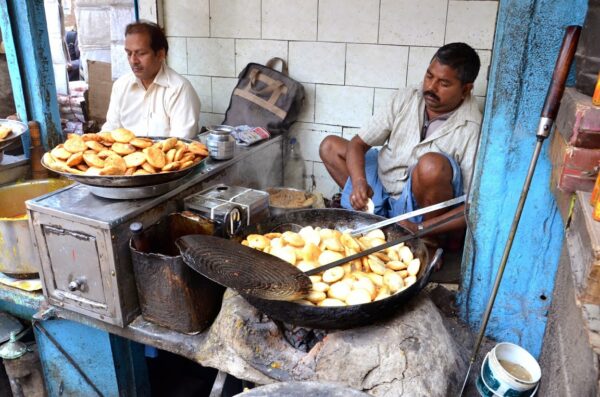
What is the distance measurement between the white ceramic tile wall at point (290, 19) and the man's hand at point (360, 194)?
5.09 ft

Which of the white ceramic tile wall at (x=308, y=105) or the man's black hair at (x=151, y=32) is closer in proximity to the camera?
the man's black hair at (x=151, y=32)

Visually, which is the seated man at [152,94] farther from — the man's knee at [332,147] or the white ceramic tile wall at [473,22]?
the white ceramic tile wall at [473,22]

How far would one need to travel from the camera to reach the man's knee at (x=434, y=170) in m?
2.94

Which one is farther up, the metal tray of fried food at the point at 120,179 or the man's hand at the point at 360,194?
the metal tray of fried food at the point at 120,179

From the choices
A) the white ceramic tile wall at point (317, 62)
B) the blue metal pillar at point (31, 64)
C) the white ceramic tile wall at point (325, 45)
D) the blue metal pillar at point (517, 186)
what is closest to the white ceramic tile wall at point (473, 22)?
the white ceramic tile wall at point (325, 45)

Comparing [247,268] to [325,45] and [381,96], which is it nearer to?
[381,96]

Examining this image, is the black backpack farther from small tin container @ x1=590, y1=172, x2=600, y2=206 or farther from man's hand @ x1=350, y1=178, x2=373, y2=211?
small tin container @ x1=590, y1=172, x2=600, y2=206

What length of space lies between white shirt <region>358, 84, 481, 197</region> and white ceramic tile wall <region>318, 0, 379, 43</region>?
73cm

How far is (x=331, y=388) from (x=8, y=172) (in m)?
2.95

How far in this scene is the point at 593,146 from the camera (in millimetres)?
1369

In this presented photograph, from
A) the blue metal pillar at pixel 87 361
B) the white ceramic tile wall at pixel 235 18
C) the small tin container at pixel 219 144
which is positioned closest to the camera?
the blue metal pillar at pixel 87 361

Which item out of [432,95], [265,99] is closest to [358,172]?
[432,95]

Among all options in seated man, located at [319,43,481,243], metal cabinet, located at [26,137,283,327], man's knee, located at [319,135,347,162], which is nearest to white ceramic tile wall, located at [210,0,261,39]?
man's knee, located at [319,135,347,162]

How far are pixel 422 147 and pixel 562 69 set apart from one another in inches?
73.7
